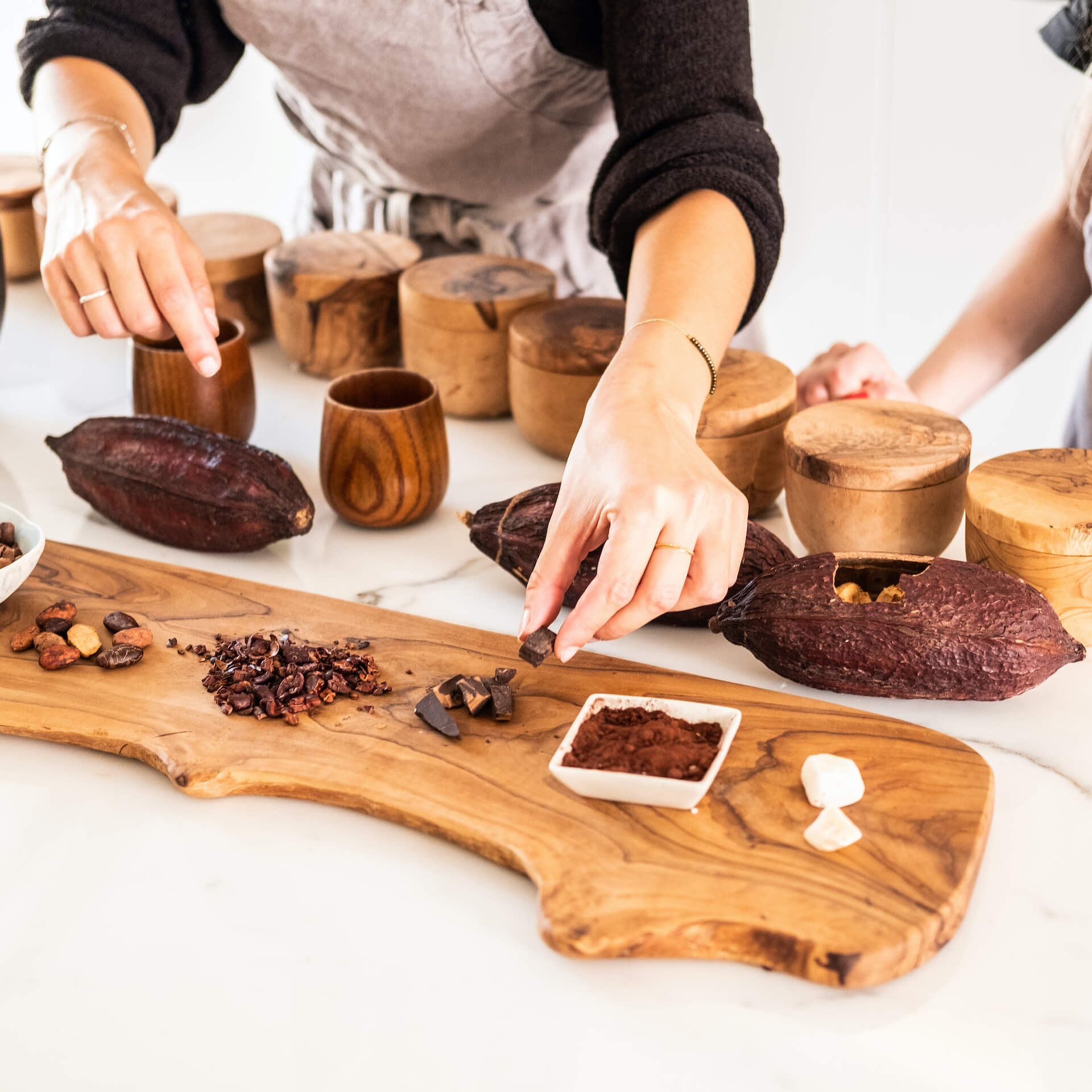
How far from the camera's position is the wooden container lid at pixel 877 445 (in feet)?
3.23

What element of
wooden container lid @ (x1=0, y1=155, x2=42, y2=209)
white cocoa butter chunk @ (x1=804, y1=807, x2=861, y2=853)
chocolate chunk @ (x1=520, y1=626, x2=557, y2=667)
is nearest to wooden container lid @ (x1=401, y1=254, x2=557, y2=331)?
chocolate chunk @ (x1=520, y1=626, x2=557, y2=667)

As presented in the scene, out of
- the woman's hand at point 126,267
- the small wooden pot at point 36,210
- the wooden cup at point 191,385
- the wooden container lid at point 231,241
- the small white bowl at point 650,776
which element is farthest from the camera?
the small wooden pot at point 36,210

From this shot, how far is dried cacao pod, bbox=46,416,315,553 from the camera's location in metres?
1.09

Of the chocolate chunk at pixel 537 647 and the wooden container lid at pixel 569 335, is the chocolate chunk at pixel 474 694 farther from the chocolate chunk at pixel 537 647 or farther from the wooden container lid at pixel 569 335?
the wooden container lid at pixel 569 335

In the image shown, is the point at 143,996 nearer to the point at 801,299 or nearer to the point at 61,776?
the point at 61,776

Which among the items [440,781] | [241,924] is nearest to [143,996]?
[241,924]

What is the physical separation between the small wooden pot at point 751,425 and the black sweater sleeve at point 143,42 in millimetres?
873

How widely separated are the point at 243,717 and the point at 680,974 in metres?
0.41

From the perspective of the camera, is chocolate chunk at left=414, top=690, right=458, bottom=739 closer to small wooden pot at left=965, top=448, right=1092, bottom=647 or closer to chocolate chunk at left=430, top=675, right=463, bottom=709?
chocolate chunk at left=430, top=675, right=463, bottom=709

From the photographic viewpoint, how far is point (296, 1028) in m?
0.65

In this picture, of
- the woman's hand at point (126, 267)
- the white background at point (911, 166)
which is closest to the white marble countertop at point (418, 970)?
the woman's hand at point (126, 267)

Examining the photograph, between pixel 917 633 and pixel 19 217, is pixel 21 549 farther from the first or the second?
pixel 19 217

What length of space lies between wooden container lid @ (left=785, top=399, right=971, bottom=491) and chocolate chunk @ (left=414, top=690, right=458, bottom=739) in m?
0.42

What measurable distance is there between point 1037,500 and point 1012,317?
0.65 m
